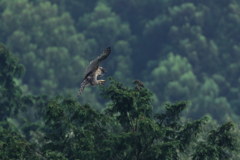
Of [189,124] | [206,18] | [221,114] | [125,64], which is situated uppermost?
[206,18]

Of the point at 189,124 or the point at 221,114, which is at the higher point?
the point at 221,114

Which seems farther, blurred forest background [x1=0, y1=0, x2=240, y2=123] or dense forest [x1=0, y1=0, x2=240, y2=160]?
blurred forest background [x1=0, y1=0, x2=240, y2=123]

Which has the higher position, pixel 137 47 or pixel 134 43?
pixel 134 43

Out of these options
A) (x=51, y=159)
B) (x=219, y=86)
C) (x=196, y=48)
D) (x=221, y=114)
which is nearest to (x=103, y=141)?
(x=51, y=159)

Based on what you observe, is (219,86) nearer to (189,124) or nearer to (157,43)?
(157,43)

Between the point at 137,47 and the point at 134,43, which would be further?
the point at 137,47

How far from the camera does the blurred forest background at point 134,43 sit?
104 meters

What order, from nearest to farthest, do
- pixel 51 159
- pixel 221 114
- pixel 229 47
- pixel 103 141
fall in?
pixel 51 159, pixel 103 141, pixel 221 114, pixel 229 47

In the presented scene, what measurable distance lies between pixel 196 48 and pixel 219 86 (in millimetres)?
11198

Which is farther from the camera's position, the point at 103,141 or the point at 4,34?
the point at 4,34

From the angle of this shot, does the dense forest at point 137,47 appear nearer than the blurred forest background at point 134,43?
Yes

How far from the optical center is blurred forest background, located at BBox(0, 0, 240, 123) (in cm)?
10350

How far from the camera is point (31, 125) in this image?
46594 millimetres

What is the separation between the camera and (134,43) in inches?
4609
